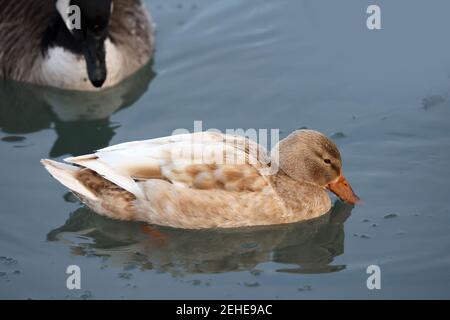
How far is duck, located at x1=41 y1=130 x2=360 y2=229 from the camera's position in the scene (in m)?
7.57

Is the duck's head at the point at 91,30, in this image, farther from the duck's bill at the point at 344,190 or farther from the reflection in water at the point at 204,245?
the duck's bill at the point at 344,190

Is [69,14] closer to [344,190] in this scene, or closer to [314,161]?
[314,161]

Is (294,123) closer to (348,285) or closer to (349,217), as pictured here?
(349,217)

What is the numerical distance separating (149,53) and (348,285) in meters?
4.75

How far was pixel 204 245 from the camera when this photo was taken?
300 inches

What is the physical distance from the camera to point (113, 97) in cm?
1031

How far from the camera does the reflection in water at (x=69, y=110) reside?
9445 millimetres

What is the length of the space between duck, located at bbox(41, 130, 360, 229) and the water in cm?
15

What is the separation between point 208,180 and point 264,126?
1803 millimetres

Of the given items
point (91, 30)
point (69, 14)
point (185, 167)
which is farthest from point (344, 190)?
point (69, 14)

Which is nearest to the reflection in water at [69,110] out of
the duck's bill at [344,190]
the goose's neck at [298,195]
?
the goose's neck at [298,195]

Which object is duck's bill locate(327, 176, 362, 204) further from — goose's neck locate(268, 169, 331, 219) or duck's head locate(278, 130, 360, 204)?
goose's neck locate(268, 169, 331, 219)

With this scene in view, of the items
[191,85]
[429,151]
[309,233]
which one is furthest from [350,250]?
[191,85]

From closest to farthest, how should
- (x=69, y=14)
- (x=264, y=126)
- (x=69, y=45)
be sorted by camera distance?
(x=264, y=126)
(x=69, y=14)
(x=69, y=45)
